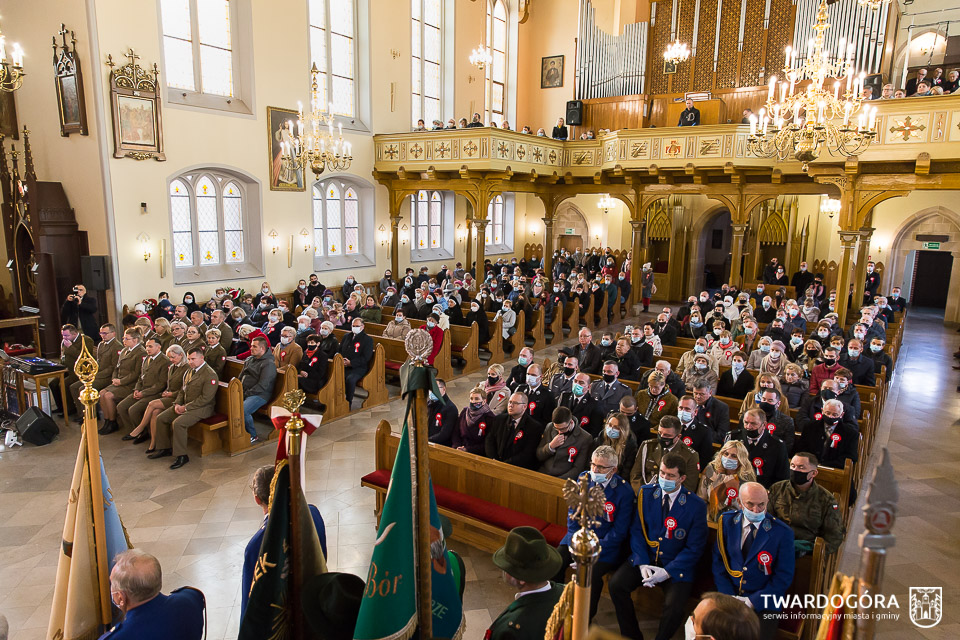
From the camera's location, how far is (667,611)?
3945mm

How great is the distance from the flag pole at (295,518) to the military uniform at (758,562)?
2684mm

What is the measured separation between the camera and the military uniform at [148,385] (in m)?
7.64

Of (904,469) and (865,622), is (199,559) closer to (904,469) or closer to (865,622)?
(865,622)

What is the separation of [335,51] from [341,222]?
4370 mm

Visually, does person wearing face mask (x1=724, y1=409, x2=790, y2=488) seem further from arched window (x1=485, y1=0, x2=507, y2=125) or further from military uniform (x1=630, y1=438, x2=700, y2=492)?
arched window (x1=485, y1=0, x2=507, y2=125)

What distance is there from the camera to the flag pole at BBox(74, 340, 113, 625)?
2.60 meters

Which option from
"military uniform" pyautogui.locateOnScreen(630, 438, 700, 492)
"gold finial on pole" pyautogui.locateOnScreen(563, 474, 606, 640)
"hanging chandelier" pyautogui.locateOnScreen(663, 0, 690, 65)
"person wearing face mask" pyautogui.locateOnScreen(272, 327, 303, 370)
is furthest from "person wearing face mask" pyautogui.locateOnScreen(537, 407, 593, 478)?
"hanging chandelier" pyautogui.locateOnScreen(663, 0, 690, 65)

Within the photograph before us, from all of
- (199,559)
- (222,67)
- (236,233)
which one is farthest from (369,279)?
(199,559)

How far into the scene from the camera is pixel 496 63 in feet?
70.5

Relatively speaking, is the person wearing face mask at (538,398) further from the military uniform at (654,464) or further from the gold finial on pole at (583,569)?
the gold finial on pole at (583,569)

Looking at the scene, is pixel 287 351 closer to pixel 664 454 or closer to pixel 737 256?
pixel 664 454

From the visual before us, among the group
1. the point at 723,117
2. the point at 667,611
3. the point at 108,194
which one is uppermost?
the point at 723,117

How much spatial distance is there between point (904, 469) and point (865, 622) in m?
7.15

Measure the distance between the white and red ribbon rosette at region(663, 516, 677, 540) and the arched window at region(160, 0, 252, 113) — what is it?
12.9 metres
